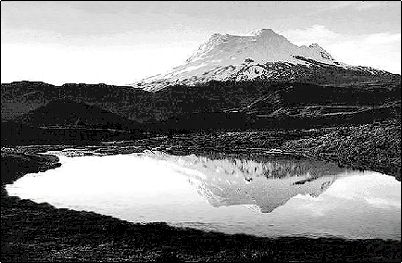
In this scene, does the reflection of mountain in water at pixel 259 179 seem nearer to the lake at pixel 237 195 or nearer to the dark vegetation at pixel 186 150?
the lake at pixel 237 195

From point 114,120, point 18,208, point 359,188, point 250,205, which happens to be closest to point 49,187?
point 18,208

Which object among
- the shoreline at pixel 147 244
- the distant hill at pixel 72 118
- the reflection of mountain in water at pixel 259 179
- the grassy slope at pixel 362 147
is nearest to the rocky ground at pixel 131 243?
the shoreline at pixel 147 244

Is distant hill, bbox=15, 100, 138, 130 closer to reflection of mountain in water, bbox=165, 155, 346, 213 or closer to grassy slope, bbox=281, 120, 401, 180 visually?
grassy slope, bbox=281, 120, 401, 180

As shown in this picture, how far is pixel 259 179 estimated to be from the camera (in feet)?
186

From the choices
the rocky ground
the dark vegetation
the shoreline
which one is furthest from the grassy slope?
the rocky ground

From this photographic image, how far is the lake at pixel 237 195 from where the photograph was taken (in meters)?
33.8

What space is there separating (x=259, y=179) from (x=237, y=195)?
→ 1124 cm

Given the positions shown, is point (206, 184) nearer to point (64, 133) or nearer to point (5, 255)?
point (5, 255)

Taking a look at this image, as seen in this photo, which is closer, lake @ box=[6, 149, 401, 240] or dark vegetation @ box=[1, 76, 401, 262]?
dark vegetation @ box=[1, 76, 401, 262]

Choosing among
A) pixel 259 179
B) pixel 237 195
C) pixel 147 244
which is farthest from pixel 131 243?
pixel 259 179

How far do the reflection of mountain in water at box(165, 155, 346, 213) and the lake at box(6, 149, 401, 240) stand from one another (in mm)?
95

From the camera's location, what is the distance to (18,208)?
38500mm

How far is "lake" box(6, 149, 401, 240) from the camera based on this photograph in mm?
33844

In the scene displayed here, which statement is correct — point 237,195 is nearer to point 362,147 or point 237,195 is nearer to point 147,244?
point 147,244
